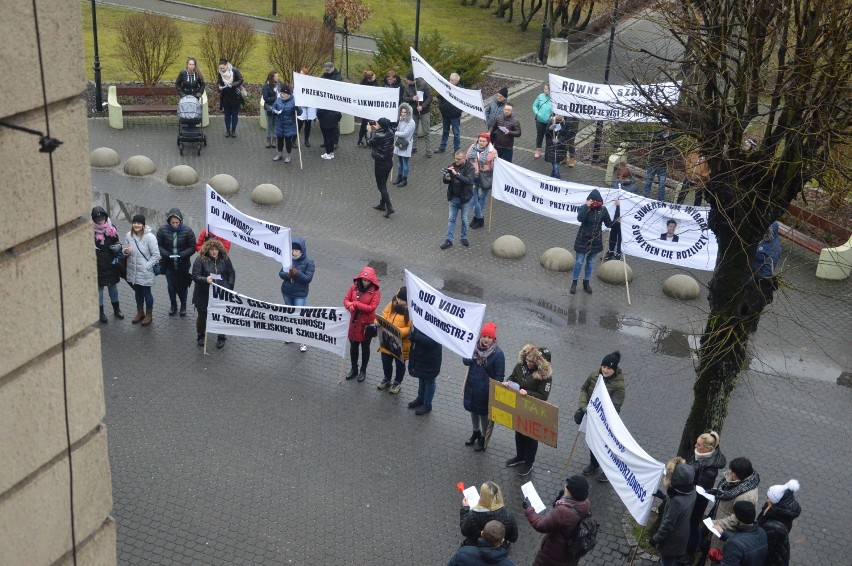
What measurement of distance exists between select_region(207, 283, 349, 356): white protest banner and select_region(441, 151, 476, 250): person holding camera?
487 centimetres

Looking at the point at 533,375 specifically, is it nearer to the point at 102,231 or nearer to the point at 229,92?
the point at 102,231

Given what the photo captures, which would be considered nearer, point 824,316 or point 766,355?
point 766,355

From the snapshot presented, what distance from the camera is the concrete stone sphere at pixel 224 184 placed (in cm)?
1922

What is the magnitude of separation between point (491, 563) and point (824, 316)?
32.4 ft

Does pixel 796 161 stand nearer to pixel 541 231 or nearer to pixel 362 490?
pixel 362 490

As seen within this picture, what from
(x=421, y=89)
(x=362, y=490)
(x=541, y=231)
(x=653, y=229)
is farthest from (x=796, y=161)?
(x=421, y=89)

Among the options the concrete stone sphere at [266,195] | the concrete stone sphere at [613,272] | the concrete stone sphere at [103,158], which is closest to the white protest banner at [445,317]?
the concrete stone sphere at [613,272]

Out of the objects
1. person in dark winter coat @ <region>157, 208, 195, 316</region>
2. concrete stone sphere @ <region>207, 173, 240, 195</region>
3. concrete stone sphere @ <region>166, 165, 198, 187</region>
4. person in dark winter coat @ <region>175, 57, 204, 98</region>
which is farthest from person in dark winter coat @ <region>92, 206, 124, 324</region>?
→ person in dark winter coat @ <region>175, 57, 204, 98</region>

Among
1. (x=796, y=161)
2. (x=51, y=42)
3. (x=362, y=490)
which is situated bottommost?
(x=362, y=490)

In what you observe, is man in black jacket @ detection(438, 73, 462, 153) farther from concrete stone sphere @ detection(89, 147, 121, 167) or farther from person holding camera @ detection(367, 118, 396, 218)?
concrete stone sphere @ detection(89, 147, 121, 167)

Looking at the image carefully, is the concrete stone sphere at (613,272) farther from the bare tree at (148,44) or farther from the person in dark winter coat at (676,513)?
the bare tree at (148,44)

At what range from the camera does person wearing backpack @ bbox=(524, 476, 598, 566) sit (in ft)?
28.3

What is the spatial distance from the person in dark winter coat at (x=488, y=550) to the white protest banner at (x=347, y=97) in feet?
44.0

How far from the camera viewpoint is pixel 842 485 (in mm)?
11695
